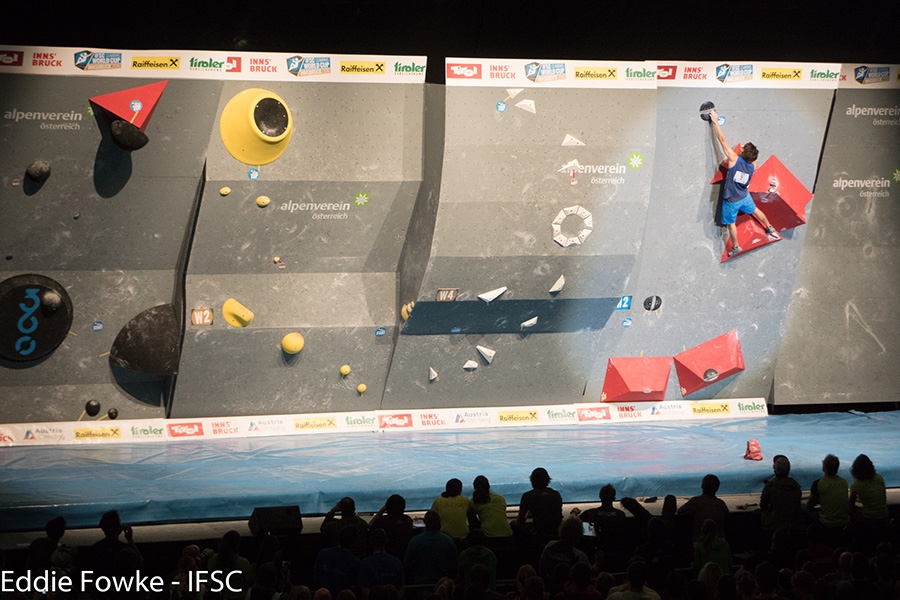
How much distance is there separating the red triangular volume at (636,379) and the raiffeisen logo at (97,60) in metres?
5.92

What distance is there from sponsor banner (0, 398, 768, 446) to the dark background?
360 centimetres

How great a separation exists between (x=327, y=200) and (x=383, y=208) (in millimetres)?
573

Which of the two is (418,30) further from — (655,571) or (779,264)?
(655,571)

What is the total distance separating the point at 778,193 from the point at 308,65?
201 inches

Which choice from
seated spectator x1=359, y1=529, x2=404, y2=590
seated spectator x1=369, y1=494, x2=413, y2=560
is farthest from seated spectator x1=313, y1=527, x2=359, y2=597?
Answer: seated spectator x1=369, y1=494, x2=413, y2=560

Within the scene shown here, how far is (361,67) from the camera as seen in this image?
9.71m

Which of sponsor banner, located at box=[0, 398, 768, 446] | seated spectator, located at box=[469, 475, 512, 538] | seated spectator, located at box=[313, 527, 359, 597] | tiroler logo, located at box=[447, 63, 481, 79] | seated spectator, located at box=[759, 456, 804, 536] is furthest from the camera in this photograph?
sponsor banner, located at box=[0, 398, 768, 446]

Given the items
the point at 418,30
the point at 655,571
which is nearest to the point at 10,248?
the point at 418,30

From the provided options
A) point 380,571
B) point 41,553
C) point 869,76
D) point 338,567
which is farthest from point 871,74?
point 41,553

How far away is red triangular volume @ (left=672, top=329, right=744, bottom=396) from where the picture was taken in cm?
1132

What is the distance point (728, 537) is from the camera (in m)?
8.00

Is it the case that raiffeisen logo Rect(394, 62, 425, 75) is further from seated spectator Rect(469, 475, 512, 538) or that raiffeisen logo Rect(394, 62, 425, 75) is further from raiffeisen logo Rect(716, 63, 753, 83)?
seated spectator Rect(469, 475, 512, 538)

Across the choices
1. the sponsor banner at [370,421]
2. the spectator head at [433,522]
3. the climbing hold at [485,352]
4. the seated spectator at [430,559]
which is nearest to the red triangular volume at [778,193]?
the sponsor banner at [370,421]

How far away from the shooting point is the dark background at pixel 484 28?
9.22 meters
